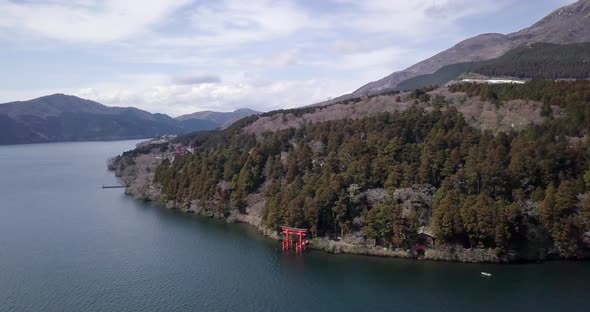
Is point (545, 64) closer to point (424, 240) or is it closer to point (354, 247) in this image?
point (424, 240)

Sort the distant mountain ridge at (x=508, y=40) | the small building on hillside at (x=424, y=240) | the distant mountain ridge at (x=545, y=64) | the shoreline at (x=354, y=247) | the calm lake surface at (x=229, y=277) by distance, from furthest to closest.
→ the distant mountain ridge at (x=508, y=40) < the distant mountain ridge at (x=545, y=64) < the small building on hillside at (x=424, y=240) < the shoreline at (x=354, y=247) < the calm lake surface at (x=229, y=277)

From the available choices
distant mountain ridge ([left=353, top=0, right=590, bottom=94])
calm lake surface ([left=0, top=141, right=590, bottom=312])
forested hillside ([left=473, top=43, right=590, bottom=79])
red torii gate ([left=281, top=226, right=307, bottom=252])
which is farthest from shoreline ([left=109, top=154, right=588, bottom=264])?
distant mountain ridge ([left=353, top=0, right=590, bottom=94])

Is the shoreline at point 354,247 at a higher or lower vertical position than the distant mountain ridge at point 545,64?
lower

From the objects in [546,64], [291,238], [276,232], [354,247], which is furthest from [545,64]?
[291,238]

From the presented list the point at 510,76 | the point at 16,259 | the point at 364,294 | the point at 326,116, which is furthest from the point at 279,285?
the point at 510,76

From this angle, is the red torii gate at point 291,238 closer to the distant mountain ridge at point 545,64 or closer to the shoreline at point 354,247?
the shoreline at point 354,247

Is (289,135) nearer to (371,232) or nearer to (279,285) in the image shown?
(371,232)

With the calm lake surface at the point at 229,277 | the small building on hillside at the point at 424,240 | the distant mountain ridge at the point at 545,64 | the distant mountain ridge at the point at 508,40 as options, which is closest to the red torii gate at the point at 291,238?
the calm lake surface at the point at 229,277
